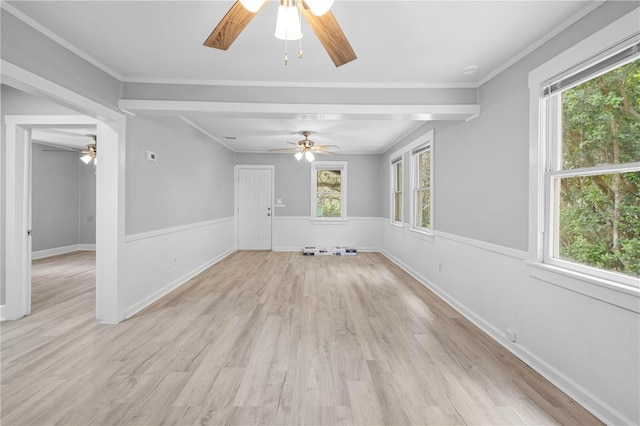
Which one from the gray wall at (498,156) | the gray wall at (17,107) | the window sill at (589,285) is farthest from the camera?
the gray wall at (17,107)

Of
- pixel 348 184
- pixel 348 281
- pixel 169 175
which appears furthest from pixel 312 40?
pixel 348 184

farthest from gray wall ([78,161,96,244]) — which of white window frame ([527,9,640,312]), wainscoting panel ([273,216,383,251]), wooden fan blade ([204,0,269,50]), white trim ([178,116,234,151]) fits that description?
white window frame ([527,9,640,312])

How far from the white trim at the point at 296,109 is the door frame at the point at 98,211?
345 millimetres

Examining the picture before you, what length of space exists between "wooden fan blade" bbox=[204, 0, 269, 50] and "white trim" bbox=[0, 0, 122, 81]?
1.52m

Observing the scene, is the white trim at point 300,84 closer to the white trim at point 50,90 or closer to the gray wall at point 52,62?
the gray wall at point 52,62

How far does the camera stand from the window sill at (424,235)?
14.4 feet

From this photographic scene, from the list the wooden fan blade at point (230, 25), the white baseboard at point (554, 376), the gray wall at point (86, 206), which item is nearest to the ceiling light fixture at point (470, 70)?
the wooden fan blade at point (230, 25)

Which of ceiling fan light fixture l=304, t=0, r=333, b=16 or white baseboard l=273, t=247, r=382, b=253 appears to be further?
white baseboard l=273, t=247, r=382, b=253

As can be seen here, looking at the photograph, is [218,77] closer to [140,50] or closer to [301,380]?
[140,50]

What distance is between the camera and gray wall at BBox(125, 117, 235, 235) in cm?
344

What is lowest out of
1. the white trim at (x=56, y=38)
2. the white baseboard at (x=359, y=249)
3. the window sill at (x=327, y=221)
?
the white baseboard at (x=359, y=249)

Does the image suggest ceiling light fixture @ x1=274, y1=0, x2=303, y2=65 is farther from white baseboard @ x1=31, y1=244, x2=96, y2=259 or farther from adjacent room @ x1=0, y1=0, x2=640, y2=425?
white baseboard @ x1=31, y1=244, x2=96, y2=259

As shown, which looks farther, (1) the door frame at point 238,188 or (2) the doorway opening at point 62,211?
(1) the door frame at point 238,188

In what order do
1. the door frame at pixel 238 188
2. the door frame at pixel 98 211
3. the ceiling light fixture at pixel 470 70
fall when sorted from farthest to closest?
the door frame at pixel 238 188
the door frame at pixel 98 211
the ceiling light fixture at pixel 470 70
